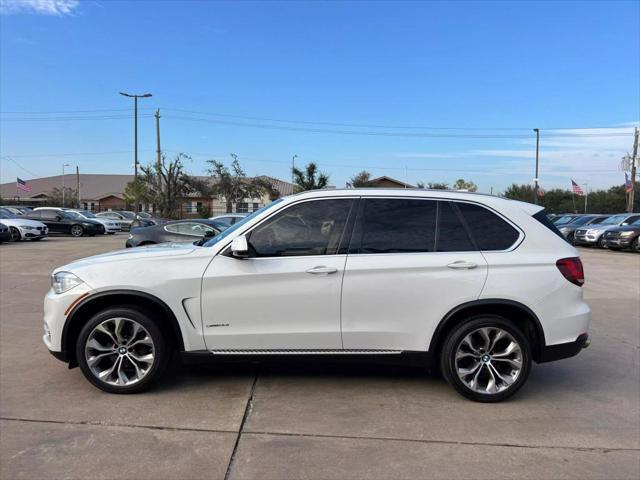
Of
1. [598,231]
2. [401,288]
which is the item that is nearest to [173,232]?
[401,288]

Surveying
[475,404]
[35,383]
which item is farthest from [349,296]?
[35,383]

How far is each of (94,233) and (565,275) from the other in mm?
28160

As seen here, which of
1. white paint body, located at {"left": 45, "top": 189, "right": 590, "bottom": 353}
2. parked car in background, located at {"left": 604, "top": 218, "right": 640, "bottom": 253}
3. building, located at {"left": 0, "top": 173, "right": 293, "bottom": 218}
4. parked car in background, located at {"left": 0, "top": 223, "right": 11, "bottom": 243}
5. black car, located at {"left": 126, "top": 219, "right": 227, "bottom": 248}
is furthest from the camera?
building, located at {"left": 0, "top": 173, "right": 293, "bottom": 218}

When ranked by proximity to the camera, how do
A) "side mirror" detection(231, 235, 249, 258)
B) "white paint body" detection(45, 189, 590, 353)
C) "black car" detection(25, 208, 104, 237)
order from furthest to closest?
"black car" detection(25, 208, 104, 237), "white paint body" detection(45, 189, 590, 353), "side mirror" detection(231, 235, 249, 258)

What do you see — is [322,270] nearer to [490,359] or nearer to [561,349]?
[490,359]

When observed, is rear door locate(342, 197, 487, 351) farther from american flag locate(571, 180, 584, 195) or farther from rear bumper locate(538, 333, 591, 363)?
american flag locate(571, 180, 584, 195)

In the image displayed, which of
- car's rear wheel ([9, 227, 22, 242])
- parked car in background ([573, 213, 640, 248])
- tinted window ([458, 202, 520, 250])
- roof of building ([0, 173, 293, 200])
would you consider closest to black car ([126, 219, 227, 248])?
tinted window ([458, 202, 520, 250])

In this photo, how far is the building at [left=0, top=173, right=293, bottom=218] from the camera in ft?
213

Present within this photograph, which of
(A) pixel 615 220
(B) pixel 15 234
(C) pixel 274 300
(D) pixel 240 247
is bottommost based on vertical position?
(B) pixel 15 234

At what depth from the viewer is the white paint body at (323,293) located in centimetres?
410

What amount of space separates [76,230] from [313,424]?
2694 cm

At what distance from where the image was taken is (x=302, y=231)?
4246 millimetres

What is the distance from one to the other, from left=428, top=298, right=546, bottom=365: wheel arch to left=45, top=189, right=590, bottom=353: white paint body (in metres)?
0.04

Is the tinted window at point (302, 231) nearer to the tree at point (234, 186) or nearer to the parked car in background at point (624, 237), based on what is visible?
the parked car in background at point (624, 237)
